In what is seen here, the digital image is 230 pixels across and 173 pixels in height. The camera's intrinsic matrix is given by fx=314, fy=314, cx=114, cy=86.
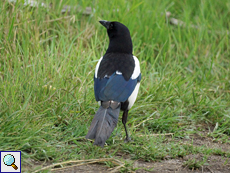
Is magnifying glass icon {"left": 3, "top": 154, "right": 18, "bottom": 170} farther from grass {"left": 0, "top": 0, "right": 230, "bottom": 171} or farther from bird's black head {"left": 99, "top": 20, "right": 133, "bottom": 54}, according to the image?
bird's black head {"left": 99, "top": 20, "right": 133, "bottom": 54}

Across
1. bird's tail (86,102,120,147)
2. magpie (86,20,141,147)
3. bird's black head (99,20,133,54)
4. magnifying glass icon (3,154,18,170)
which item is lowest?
magnifying glass icon (3,154,18,170)

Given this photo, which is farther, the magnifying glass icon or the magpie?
the magpie

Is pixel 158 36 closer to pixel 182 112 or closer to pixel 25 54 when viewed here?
pixel 182 112

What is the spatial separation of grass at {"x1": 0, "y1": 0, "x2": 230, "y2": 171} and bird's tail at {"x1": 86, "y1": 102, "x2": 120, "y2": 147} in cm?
19

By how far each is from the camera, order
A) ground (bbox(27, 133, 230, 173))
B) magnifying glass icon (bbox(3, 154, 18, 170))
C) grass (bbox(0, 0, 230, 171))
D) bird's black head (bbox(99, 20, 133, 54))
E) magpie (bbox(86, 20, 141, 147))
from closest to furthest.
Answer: magnifying glass icon (bbox(3, 154, 18, 170))
ground (bbox(27, 133, 230, 173))
magpie (bbox(86, 20, 141, 147))
grass (bbox(0, 0, 230, 171))
bird's black head (bbox(99, 20, 133, 54))

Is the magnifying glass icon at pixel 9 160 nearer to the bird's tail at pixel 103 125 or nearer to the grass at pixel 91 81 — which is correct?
the grass at pixel 91 81

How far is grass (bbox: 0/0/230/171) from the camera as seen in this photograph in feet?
8.56

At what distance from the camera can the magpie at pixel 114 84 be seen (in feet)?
8.18

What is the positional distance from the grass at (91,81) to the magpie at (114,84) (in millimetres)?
232

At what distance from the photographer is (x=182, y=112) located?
352 cm

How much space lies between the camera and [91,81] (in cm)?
353

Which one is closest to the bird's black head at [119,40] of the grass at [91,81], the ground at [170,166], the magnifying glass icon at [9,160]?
the grass at [91,81]

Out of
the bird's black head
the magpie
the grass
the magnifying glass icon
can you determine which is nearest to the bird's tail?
the magpie

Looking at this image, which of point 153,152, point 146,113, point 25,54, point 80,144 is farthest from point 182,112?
point 25,54
